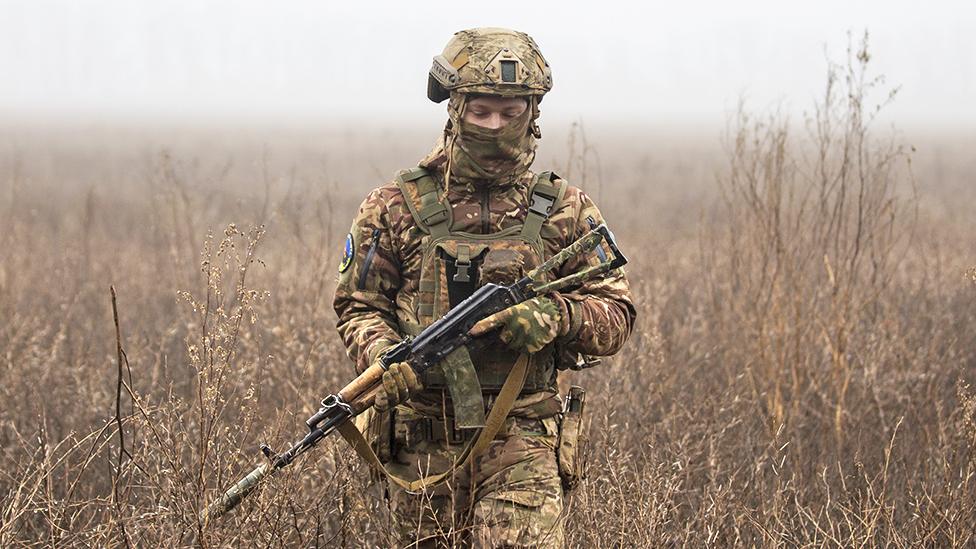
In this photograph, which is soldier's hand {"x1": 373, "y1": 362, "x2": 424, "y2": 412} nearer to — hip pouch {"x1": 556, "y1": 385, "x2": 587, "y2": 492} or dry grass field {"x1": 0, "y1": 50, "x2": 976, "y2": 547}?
dry grass field {"x1": 0, "y1": 50, "x2": 976, "y2": 547}

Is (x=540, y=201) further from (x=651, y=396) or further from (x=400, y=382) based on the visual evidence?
(x=651, y=396)

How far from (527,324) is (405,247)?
0.48m

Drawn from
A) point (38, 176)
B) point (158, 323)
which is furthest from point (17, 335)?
point (38, 176)

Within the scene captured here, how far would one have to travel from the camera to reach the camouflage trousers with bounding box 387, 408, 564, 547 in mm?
2758

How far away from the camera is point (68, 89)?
17912 cm

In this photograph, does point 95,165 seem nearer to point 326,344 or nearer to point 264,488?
point 326,344

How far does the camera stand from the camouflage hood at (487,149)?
2.93m

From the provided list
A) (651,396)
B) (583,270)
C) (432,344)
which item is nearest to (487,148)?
(583,270)

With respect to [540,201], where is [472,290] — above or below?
below

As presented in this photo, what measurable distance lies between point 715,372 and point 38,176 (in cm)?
1723

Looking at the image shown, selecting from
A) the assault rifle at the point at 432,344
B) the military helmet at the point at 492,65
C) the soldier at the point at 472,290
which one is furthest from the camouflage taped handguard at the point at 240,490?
the military helmet at the point at 492,65

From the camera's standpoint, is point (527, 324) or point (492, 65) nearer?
point (527, 324)

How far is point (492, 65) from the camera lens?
289cm

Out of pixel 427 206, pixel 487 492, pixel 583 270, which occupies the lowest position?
pixel 487 492
